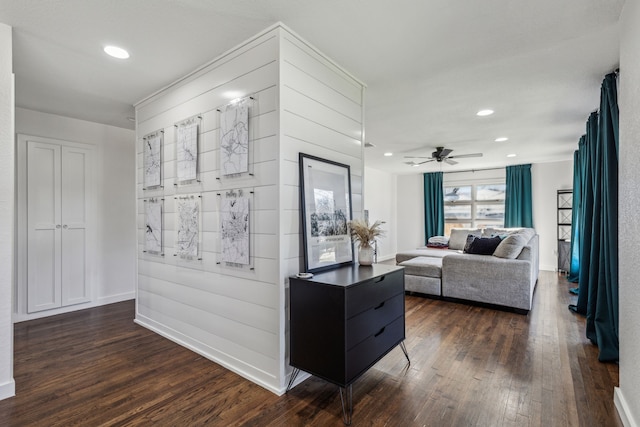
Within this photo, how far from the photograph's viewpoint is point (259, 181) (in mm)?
2256

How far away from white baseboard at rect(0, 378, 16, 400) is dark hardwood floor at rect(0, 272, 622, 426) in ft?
0.22

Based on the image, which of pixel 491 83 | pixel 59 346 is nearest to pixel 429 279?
pixel 491 83

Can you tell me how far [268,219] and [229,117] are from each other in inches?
36.1

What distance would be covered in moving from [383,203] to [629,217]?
6728 mm

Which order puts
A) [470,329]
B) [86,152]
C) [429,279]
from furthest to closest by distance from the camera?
1. [429,279]
2. [86,152]
3. [470,329]

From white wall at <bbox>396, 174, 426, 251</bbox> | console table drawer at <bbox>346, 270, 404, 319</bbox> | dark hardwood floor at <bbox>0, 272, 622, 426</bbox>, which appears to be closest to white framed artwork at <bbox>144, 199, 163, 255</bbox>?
dark hardwood floor at <bbox>0, 272, 622, 426</bbox>

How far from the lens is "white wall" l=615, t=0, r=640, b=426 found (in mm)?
1645

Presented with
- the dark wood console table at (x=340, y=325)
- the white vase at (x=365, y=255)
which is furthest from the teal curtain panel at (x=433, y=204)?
the dark wood console table at (x=340, y=325)

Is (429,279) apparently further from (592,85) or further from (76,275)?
(76,275)

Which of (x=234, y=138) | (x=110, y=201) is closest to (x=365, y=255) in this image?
(x=234, y=138)

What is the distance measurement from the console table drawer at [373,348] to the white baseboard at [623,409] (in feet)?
4.31

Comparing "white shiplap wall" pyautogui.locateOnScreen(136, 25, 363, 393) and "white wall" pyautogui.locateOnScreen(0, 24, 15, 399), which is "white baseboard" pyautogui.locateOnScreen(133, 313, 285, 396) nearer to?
"white shiplap wall" pyautogui.locateOnScreen(136, 25, 363, 393)

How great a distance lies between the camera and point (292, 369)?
2.20 meters

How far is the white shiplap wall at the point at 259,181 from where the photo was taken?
7.04 ft
